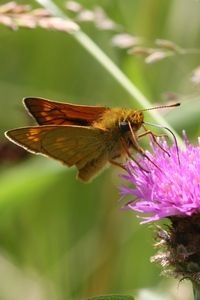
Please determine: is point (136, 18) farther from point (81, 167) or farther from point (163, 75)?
point (81, 167)

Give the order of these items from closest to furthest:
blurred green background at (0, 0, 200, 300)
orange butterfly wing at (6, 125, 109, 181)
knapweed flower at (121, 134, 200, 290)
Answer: knapweed flower at (121, 134, 200, 290), orange butterfly wing at (6, 125, 109, 181), blurred green background at (0, 0, 200, 300)

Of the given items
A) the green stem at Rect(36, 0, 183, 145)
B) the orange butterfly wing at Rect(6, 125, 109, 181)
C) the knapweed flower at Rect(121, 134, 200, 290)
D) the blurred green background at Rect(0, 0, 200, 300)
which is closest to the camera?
the knapweed flower at Rect(121, 134, 200, 290)

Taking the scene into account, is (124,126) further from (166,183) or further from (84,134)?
(166,183)

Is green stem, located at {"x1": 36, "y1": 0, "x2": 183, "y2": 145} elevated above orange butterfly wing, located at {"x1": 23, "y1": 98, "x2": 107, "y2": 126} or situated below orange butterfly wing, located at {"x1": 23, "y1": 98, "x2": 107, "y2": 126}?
above

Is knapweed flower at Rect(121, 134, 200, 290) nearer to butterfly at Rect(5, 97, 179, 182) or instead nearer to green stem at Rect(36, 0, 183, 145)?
butterfly at Rect(5, 97, 179, 182)

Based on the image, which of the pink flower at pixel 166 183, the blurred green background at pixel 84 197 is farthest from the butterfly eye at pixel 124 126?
the blurred green background at pixel 84 197

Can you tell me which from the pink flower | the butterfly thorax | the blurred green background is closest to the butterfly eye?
the butterfly thorax

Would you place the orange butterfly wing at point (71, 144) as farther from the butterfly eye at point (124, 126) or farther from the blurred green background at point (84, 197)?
the blurred green background at point (84, 197)
